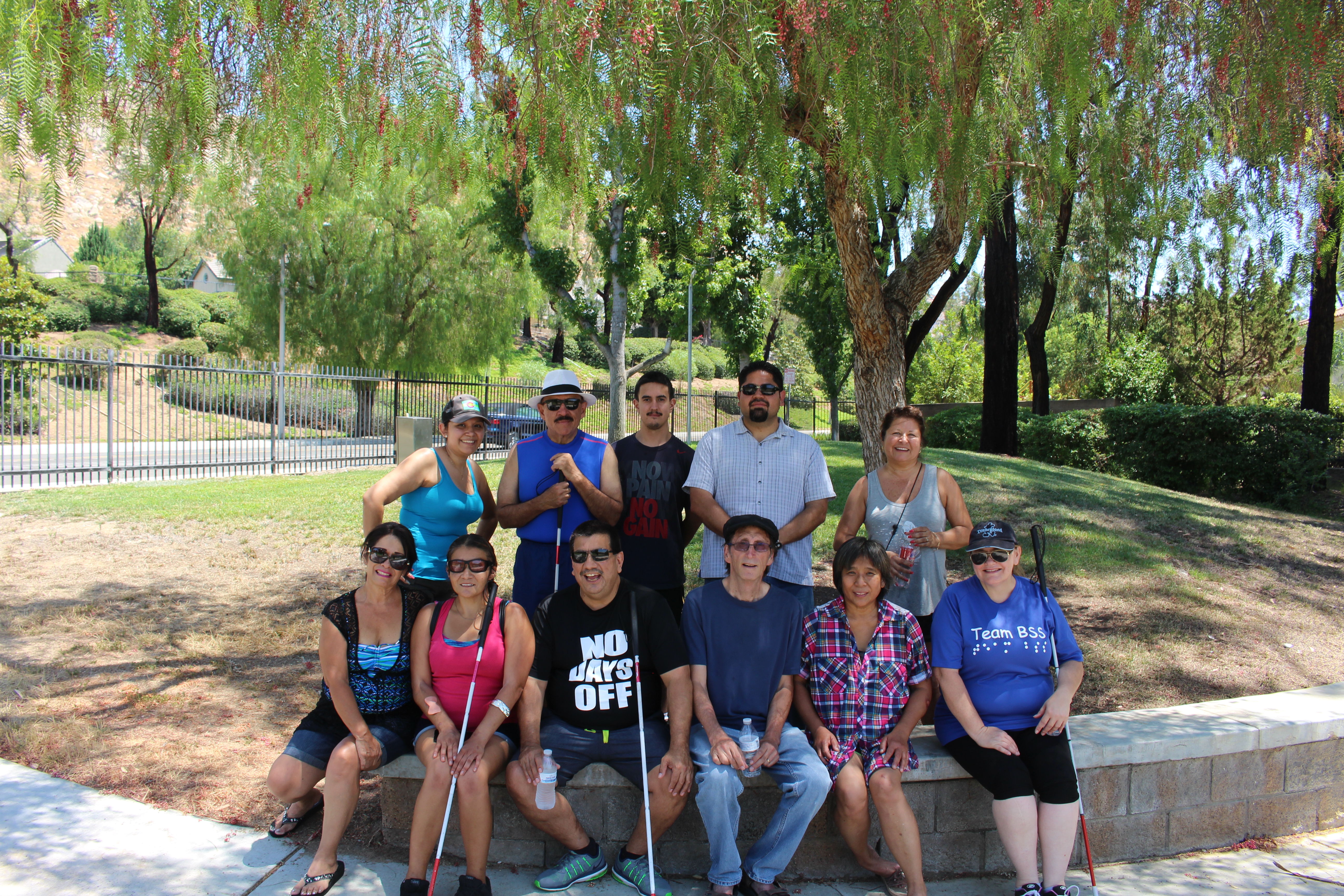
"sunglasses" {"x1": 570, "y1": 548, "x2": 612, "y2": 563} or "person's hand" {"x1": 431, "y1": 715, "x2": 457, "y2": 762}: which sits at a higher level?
"sunglasses" {"x1": 570, "y1": 548, "x2": 612, "y2": 563}

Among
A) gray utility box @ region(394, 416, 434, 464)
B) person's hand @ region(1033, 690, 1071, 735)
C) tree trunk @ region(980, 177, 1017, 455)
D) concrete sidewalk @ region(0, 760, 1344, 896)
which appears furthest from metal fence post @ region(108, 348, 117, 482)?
tree trunk @ region(980, 177, 1017, 455)

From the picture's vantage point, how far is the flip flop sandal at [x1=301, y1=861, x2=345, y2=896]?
312 cm

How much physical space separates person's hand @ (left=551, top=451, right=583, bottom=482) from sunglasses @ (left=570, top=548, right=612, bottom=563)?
2.06ft

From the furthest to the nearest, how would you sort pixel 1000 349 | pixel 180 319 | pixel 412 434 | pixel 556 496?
pixel 180 319
pixel 1000 349
pixel 412 434
pixel 556 496

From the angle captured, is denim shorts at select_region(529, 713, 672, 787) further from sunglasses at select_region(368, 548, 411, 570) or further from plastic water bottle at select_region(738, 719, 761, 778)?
sunglasses at select_region(368, 548, 411, 570)

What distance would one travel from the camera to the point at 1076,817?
327 centimetres

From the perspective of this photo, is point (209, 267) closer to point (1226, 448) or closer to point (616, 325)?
point (616, 325)

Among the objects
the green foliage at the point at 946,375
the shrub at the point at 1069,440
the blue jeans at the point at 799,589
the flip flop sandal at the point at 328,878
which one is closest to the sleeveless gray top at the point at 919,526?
the blue jeans at the point at 799,589

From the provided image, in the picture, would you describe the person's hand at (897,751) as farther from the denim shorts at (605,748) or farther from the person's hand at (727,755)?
the denim shorts at (605,748)

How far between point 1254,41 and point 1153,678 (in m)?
3.55

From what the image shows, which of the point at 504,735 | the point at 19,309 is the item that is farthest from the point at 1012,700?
the point at 19,309

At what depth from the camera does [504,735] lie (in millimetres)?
3453

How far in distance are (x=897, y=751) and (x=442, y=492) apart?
7.54 feet

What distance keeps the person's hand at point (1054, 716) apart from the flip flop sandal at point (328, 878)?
8.74ft
